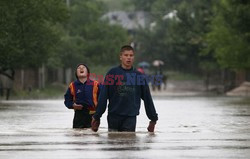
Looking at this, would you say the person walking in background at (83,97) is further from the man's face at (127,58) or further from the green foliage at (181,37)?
the green foliage at (181,37)

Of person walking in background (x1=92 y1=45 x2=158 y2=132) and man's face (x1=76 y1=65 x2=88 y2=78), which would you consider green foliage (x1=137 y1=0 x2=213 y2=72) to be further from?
person walking in background (x1=92 y1=45 x2=158 y2=132)

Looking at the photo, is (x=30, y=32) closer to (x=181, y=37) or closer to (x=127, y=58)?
(x=127, y=58)

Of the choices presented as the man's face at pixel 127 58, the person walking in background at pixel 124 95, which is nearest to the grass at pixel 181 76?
the person walking in background at pixel 124 95

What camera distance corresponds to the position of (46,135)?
55.6 feet

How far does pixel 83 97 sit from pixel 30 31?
29.5 meters

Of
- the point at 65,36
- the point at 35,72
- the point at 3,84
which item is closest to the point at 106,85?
the point at 3,84

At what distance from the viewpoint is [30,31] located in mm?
47406

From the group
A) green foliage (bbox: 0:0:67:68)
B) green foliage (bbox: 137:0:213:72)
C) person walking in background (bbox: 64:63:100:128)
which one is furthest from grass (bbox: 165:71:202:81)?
person walking in background (bbox: 64:63:100:128)

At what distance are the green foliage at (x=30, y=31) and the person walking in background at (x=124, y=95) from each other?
83.7ft

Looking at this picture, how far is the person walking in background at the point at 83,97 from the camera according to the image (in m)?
18.2

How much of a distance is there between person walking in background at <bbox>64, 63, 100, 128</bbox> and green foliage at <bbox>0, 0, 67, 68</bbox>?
76.1 feet

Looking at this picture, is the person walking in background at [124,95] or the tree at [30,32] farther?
the tree at [30,32]

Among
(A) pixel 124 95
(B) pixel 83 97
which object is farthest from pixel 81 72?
(A) pixel 124 95

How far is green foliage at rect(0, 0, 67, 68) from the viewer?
43.1 meters
